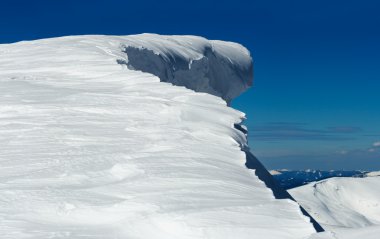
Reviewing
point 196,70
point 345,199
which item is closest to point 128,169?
point 196,70

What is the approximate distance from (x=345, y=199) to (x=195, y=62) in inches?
1252

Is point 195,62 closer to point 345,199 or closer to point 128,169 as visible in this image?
point 128,169

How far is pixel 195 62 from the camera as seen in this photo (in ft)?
66.0

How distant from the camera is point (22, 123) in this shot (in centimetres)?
600

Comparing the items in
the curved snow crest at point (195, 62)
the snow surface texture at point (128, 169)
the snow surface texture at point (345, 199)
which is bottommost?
the snow surface texture at point (128, 169)

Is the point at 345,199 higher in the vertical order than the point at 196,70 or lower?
lower

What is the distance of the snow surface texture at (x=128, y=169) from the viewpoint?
3.21 m

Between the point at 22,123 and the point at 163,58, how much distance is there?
12.2 m

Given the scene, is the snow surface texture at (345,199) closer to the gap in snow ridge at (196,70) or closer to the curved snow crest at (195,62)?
the curved snow crest at (195,62)

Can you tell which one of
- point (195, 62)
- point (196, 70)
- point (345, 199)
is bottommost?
point (345, 199)

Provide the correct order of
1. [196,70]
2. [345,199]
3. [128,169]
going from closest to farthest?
[128,169] < [196,70] < [345,199]

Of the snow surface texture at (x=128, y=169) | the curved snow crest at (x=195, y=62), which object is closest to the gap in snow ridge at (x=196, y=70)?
the curved snow crest at (x=195, y=62)

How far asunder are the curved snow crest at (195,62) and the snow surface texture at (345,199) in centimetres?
1695

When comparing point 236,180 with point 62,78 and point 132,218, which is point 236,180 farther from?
point 62,78
